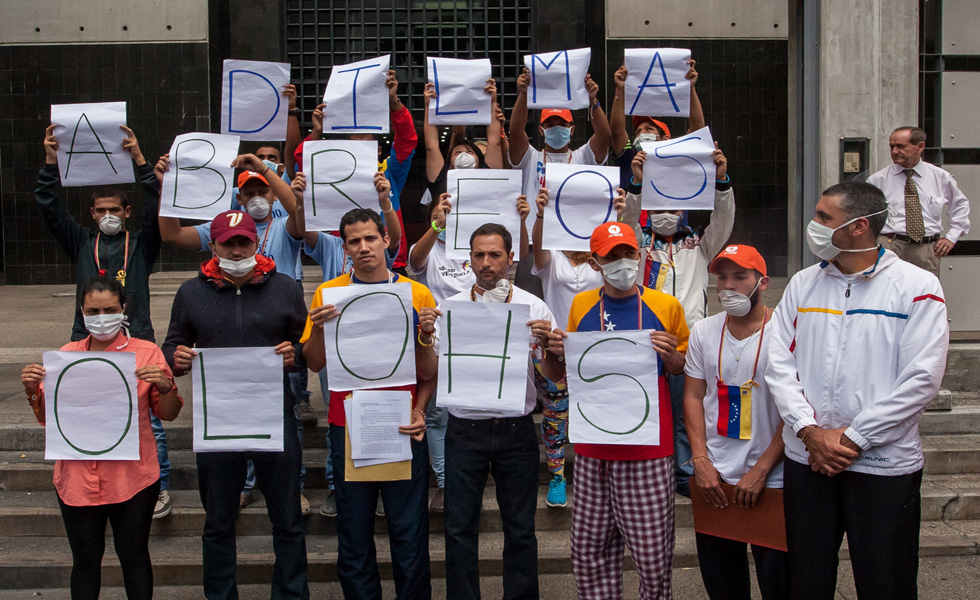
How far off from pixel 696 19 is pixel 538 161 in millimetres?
8317

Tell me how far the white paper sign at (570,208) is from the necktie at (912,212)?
345cm

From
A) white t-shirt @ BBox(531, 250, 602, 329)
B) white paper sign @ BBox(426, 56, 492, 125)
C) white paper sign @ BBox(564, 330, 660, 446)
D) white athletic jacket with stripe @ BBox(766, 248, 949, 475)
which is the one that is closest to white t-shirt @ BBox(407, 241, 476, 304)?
white t-shirt @ BBox(531, 250, 602, 329)

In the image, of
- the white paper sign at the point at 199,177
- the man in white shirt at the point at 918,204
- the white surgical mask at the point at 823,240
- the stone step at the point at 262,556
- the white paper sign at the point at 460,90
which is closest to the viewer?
the white surgical mask at the point at 823,240

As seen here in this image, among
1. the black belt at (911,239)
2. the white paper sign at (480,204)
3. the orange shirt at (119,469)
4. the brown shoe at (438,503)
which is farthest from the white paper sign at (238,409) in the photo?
the black belt at (911,239)

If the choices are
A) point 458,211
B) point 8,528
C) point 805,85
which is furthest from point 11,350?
point 805,85

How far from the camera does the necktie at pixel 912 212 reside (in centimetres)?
664

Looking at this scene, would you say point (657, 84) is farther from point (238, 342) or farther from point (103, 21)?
point (103, 21)

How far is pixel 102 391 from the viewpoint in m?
3.81

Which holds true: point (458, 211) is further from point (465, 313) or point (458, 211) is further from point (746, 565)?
point (746, 565)

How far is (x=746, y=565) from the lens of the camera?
377 cm

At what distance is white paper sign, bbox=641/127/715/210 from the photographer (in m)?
4.63

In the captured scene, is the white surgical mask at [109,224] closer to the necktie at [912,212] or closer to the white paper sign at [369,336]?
the white paper sign at [369,336]

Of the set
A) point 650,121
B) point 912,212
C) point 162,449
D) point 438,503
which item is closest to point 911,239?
point 912,212

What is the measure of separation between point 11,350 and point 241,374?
17.8 ft
